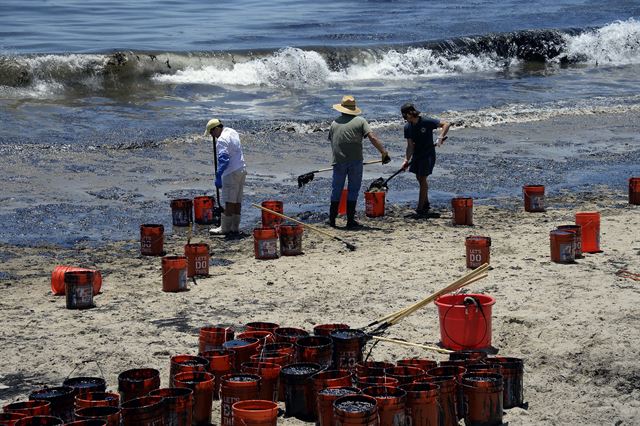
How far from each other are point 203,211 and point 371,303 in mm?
4395

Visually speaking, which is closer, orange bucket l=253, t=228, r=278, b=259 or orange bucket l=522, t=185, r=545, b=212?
orange bucket l=253, t=228, r=278, b=259

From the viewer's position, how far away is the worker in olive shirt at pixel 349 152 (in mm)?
14195

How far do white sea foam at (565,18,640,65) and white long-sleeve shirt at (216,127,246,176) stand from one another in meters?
28.4

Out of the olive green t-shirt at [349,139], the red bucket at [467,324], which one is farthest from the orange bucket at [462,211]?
the red bucket at [467,324]

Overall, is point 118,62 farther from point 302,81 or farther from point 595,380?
point 595,380

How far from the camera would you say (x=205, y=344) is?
345 inches

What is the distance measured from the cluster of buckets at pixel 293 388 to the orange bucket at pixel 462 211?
5.28 meters

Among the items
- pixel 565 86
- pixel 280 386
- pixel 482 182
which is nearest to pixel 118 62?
pixel 565 86

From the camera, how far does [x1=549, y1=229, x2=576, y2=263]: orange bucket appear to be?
1138cm

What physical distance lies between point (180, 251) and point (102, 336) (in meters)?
3.67

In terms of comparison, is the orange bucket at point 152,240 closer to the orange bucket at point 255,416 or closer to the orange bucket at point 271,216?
the orange bucket at point 271,216

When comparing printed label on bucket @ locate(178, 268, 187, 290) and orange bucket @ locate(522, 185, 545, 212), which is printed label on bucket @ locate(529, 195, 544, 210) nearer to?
orange bucket @ locate(522, 185, 545, 212)

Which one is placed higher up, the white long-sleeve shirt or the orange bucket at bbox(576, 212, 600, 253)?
the white long-sleeve shirt

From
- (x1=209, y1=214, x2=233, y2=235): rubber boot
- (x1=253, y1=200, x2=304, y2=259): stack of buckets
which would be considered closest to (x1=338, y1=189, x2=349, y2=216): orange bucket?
(x1=209, y1=214, x2=233, y2=235): rubber boot
